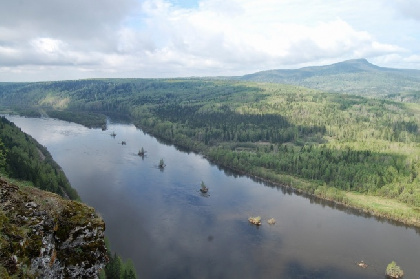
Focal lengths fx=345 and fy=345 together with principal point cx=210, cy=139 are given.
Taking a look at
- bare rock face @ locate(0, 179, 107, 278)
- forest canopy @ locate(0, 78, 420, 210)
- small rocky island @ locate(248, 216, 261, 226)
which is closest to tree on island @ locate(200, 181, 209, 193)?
Result: small rocky island @ locate(248, 216, 261, 226)

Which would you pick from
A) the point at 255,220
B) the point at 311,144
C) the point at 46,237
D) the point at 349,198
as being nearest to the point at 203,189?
the point at 255,220

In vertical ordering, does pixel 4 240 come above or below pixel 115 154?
above

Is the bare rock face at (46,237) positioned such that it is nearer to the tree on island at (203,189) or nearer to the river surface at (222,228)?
the river surface at (222,228)

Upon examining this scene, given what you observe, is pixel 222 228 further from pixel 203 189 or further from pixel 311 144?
pixel 311 144

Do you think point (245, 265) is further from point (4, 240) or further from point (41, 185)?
point (4, 240)

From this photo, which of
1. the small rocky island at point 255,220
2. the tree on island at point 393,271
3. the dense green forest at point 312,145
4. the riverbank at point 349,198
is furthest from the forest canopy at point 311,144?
the tree on island at point 393,271


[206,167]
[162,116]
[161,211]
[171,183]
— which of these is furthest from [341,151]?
[162,116]
